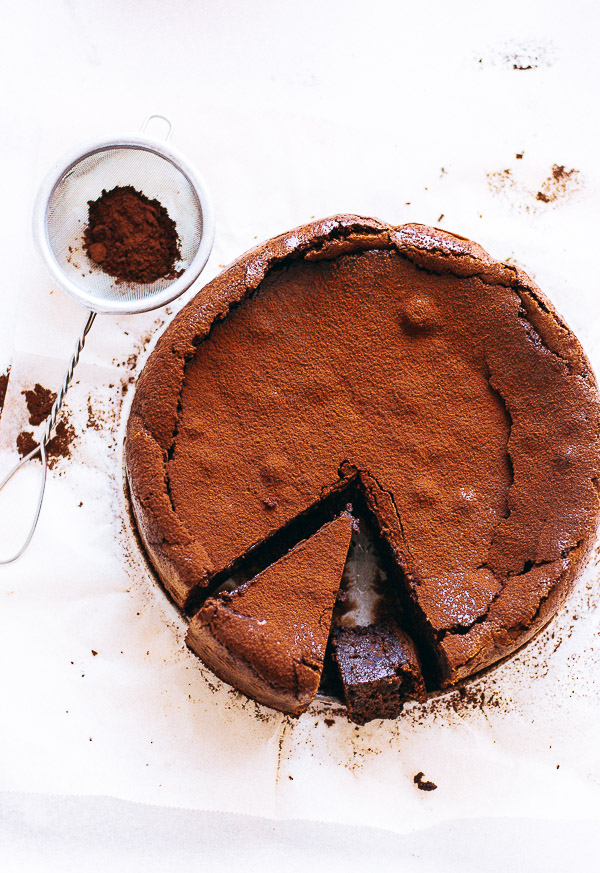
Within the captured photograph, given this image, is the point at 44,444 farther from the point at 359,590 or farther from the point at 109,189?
the point at 359,590

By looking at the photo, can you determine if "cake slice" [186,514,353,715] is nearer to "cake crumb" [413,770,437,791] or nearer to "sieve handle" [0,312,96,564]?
"cake crumb" [413,770,437,791]

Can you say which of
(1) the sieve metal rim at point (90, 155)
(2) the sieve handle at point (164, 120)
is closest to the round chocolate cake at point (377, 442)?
(1) the sieve metal rim at point (90, 155)

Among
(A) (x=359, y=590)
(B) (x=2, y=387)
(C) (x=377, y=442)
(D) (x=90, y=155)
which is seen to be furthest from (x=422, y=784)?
(D) (x=90, y=155)

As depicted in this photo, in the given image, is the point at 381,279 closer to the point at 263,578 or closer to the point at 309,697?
the point at 263,578

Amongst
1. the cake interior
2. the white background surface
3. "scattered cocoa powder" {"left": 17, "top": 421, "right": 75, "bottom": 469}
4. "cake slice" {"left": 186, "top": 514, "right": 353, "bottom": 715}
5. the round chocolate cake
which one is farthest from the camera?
"scattered cocoa powder" {"left": 17, "top": 421, "right": 75, "bottom": 469}

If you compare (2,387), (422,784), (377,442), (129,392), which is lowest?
(422,784)

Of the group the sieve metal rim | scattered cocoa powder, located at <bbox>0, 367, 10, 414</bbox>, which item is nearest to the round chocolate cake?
the sieve metal rim
